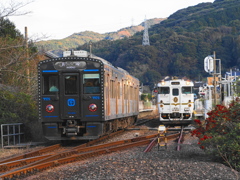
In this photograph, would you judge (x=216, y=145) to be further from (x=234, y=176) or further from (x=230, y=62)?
(x=230, y=62)

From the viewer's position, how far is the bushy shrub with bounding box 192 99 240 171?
Answer: 10.0 meters

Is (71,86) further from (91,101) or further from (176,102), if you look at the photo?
(176,102)

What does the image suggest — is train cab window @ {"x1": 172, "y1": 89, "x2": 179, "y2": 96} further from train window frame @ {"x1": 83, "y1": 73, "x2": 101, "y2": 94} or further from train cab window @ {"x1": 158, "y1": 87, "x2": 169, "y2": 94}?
train window frame @ {"x1": 83, "y1": 73, "x2": 101, "y2": 94}

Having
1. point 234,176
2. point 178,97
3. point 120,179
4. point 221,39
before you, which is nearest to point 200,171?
point 234,176

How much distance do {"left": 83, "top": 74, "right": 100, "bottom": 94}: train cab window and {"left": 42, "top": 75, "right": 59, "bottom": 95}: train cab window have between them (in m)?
1.07

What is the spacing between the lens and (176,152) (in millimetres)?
12344

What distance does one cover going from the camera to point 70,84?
15.7 meters

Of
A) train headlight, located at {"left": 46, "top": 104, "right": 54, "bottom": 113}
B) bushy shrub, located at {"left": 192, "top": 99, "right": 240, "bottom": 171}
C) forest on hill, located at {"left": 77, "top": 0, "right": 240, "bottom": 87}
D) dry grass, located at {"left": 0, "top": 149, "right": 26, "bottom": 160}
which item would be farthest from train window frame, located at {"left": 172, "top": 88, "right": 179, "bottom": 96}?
forest on hill, located at {"left": 77, "top": 0, "right": 240, "bottom": 87}

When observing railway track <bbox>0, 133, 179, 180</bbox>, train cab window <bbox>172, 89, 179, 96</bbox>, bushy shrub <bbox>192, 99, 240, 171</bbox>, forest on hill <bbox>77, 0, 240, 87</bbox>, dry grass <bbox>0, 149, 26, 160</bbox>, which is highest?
forest on hill <bbox>77, 0, 240, 87</bbox>

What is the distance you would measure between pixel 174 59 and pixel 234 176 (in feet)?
519

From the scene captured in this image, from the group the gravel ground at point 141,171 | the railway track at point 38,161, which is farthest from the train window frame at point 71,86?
the gravel ground at point 141,171

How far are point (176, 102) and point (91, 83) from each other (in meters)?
10.5

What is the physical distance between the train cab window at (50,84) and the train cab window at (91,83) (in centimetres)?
107

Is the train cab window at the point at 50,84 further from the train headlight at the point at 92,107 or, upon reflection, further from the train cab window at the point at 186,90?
the train cab window at the point at 186,90
